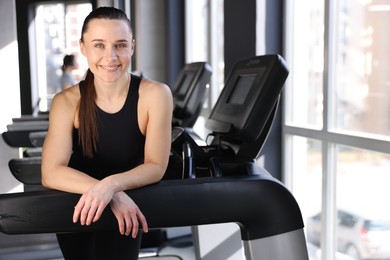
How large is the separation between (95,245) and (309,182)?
133 cm

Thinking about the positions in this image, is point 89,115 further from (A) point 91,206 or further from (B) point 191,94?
(B) point 191,94

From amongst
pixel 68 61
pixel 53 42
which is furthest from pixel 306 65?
pixel 53 42

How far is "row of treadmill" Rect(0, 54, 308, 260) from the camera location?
110cm

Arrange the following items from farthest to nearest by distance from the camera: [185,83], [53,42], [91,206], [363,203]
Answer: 1. [53,42]
2. [185,83]
3. [363,203]
4. [91,206]

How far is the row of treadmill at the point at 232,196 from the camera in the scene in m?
1.10

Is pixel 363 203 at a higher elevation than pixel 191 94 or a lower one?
lower

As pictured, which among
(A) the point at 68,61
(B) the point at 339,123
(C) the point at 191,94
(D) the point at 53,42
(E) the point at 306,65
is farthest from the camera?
(D) the point at 53,42

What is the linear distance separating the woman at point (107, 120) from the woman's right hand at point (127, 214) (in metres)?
0.07

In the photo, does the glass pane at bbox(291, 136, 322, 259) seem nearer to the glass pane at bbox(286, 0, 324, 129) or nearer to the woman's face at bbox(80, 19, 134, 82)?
the glass pane at bbox(286, 0, 324, 129)

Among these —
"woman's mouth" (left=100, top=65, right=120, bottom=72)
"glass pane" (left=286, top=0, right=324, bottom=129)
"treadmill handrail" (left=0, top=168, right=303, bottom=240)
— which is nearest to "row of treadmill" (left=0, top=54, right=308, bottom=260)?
"treadmill handrail" (left=0, top=168, right=303, bottom=240)

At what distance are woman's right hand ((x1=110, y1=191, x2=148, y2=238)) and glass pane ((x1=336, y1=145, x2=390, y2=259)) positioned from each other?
3.58ft

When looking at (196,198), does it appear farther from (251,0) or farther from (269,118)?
(251,0)

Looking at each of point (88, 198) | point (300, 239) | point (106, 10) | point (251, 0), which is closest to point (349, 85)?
point (251, 0)

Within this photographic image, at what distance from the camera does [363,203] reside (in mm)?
2082
